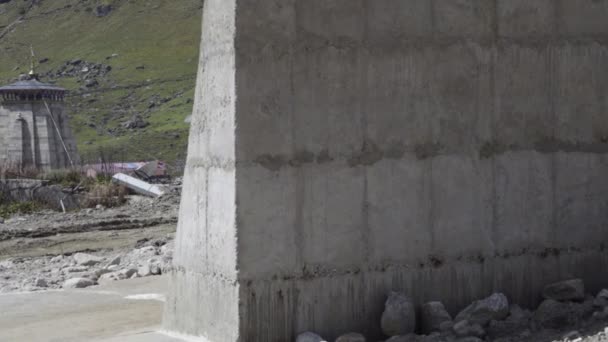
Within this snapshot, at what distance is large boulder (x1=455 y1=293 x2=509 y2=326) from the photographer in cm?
790

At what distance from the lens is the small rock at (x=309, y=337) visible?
7.46 m

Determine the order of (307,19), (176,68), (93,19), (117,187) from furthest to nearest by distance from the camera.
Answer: (93,19) → (176,68) → (117,187) → (307,19)

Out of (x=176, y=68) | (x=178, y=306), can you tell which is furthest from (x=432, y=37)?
(x=176, y=68)

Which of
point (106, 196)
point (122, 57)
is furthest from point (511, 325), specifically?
point (122, 57)

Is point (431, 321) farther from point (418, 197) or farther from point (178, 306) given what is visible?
point (178, 306)

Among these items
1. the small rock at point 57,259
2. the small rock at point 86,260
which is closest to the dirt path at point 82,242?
the small rock at point 57,259

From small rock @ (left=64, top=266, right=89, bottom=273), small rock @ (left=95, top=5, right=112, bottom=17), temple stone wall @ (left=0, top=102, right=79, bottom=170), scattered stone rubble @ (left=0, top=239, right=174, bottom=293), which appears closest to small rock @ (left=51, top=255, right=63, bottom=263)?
scattered stone rubble @ (left=0, top=239, right=174, bottom=293)

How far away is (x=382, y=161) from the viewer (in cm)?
786

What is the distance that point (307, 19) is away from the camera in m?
7.61

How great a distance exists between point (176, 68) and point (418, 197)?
100m

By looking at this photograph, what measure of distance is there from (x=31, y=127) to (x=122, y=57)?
71.0m

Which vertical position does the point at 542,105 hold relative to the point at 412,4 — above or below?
below

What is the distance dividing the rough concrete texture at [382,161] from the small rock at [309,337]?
0.10 meters

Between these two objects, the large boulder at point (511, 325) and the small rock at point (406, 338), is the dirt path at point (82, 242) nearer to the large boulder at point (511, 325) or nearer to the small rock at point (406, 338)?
the large boulder at point (511, 325)
